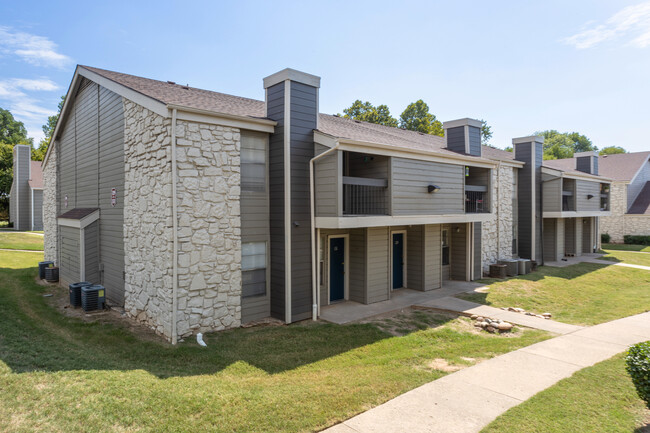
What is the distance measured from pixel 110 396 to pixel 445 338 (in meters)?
6.72

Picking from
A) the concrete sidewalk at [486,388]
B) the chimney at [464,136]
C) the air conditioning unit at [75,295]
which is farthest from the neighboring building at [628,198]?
the air conditioning unit at [75,295]

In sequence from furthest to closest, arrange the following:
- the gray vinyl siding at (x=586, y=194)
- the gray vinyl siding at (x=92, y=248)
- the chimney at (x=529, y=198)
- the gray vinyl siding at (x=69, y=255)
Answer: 1. the gray vinyl siding at (x=586, y=194)
2. the chimney at (x=529, y=198)
3. the gray vinyl siding at (x=69, y=255)
4. the gray vinyl siding at (x=92, y=248)

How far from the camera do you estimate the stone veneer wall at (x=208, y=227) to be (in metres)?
8.30

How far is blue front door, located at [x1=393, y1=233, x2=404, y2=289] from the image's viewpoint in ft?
44.3

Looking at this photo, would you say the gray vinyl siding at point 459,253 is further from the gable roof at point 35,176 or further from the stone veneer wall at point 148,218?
the gable roof at point 35,176

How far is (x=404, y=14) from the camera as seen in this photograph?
10.6 meters

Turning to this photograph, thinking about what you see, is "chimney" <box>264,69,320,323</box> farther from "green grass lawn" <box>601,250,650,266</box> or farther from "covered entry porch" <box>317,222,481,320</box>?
"green grass lawn" <box>601,250,650,266</box>

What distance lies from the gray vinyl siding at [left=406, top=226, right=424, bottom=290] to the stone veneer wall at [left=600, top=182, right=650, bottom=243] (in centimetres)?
2651

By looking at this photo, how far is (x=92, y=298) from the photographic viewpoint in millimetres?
10477

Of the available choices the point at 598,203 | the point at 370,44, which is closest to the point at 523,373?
the point at 370,44

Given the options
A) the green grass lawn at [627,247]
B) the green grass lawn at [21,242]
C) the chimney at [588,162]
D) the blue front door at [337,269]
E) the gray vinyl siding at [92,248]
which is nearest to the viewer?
the blue front door at [337,269]

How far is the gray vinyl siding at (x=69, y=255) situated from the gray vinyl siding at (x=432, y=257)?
11862 millimetres

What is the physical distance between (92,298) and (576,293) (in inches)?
628

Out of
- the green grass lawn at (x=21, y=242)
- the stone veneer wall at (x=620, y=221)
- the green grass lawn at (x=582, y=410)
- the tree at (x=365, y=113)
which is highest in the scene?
the tree at (x=365, y=113)
